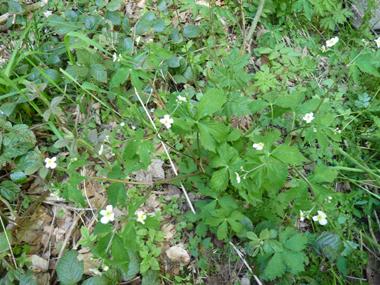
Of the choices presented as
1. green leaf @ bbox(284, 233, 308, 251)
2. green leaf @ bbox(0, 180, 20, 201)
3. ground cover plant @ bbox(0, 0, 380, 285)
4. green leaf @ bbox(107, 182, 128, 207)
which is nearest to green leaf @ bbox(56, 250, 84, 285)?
ground cover plant @ bbox(0, 0, 380, 285)

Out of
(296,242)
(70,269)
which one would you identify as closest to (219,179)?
(296,242)

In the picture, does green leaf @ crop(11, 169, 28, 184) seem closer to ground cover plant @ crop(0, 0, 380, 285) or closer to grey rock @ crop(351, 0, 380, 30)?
ground cover plant @ crop(0, 0, 380, 285)

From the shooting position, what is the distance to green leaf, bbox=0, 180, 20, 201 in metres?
2.05

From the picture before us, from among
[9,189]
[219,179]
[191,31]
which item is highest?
[191,31]

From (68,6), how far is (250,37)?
2234 millimetres

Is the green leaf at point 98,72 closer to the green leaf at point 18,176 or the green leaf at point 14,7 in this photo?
the green leaf at point 18,176

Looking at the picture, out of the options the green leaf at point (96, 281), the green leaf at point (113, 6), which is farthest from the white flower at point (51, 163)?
the green leaf at point (113, 6)

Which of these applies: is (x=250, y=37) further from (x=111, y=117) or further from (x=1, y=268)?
(x=1, y=268)

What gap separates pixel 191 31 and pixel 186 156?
5.14ft

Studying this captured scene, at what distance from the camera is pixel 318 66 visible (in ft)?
10.5

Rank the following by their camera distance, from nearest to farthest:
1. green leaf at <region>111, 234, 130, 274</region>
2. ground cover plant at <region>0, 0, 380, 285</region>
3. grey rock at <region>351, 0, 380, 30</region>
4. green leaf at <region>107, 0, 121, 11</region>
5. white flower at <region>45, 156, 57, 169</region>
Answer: green leaf at <region>111, 234, 130, 274</region> < ground cover plant at <region>0, 0, 380, 285</region> < white flower at <region>45, 156, 57, 169</region> < green leaf at <region>107, 0, 121, 11</region> < grey rock at <region>351, 0, 380, 30</region>

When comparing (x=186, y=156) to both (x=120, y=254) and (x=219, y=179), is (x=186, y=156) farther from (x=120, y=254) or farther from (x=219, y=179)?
(x=120, y=254)

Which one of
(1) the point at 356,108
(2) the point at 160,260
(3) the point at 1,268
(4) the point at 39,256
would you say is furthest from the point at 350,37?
(3) the point at 1,268

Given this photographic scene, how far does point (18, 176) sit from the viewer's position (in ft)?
6.82
